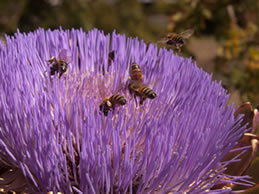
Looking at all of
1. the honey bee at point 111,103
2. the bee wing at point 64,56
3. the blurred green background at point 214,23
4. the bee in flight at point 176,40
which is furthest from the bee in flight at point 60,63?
the blurred green background at point 214,23

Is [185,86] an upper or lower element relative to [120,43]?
lower

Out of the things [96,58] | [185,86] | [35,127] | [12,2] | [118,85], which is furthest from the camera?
[12,2]

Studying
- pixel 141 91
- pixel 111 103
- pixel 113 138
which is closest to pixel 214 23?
pixel 141 91

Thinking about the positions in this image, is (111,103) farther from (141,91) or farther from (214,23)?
(214,23)

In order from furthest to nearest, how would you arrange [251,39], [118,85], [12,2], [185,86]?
[12,2] < [251,39] < [118,85] < [185,86]

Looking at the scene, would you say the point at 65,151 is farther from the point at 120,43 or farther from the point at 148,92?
the point at 120,43

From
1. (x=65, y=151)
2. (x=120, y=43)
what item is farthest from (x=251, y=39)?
(x=65, y=151)
